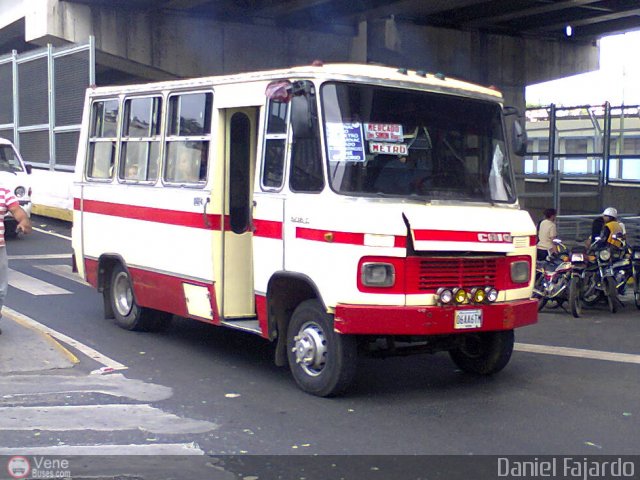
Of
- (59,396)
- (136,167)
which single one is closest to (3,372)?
(59,396)

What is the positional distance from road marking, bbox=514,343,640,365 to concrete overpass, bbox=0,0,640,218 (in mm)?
15710

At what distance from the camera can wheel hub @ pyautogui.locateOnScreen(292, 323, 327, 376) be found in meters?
7.87

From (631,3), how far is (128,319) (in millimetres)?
19760

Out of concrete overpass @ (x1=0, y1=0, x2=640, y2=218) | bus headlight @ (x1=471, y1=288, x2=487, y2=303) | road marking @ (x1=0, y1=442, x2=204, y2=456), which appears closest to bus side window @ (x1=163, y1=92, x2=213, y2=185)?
bus headlight @ (x1=471, y1=288, x2=487, y2=303)

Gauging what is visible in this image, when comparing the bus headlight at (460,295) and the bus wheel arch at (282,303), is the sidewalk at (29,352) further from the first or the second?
the bus headlight at (460,295)

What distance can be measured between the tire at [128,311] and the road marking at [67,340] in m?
0.77

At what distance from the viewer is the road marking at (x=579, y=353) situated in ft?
32.6

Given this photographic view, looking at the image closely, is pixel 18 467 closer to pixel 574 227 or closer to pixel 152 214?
pixel 152 214

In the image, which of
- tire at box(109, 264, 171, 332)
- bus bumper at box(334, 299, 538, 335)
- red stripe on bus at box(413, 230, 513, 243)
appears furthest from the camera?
tire at box(109, 264, 171, 332)

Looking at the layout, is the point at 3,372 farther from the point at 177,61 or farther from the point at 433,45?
the point at 433,45

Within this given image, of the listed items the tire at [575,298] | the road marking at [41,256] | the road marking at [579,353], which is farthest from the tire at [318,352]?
the road marking at [41,256]

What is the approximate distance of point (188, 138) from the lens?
30.9 ft

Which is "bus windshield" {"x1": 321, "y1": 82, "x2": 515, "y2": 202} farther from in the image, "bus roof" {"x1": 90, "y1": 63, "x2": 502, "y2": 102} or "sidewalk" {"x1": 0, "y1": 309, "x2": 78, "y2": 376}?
"sidewalk" {"x1": 0, "y1": 309, "x2": 78, "y2": 376}

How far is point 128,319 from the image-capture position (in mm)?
10734
